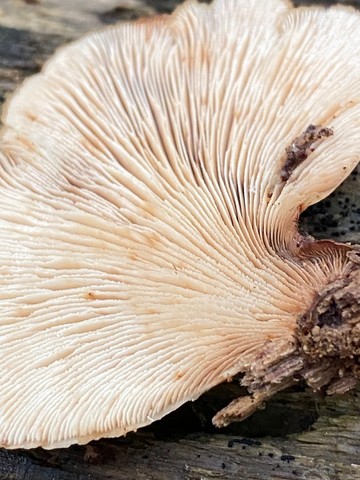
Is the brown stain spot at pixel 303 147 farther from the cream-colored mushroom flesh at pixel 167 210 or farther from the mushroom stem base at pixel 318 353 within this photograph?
the mushroom stem base at pixel 318 353

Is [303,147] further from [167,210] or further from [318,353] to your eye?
[318,353]

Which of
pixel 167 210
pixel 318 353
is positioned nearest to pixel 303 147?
pixel 167 210

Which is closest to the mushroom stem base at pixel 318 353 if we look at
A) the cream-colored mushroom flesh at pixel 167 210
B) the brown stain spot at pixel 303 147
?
the cream-colored mushroom flesh at pixel 167 210

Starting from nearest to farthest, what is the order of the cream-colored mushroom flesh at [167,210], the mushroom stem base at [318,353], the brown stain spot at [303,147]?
the mushroom stem base at [318,353] → the cream-colored mushroom flesh at [167,210] → the brown stain spot at [303,147]

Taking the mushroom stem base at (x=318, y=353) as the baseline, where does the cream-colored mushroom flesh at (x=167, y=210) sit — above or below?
above

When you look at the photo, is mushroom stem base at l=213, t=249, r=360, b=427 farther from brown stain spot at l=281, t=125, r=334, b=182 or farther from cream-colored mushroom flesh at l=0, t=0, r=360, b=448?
brown stain spot at l=281, t=125, r=334, b=182

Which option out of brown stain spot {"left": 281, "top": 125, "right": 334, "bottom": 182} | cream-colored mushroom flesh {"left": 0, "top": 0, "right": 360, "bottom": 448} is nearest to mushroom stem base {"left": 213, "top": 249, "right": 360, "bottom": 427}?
cream-colored mushroom flesh {"left": 0, "top": 0, "right": 360, "bottom": 448}

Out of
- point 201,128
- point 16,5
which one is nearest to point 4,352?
point 201,128

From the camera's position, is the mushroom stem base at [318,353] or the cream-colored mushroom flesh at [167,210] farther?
the cream-colored mushroom flesh at [167,210]

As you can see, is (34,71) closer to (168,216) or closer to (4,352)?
(168,216)
